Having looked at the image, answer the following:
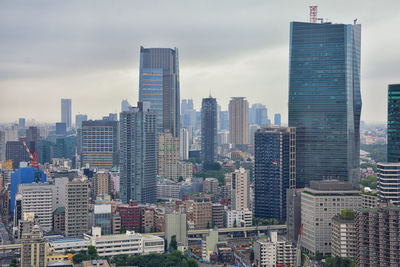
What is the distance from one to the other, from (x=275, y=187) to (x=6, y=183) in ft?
94.5

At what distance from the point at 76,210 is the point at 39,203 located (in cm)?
566

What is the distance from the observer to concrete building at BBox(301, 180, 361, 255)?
122 ft

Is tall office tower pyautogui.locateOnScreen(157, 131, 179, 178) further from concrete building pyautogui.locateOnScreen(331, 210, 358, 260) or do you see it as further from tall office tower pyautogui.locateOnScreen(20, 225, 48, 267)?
tall office tower pyautogui.locateOnScreen(20, 225, 48, 267)

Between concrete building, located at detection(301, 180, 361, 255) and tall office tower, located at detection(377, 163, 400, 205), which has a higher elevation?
tall office tower, located at detection(377, 163, 400, 205)

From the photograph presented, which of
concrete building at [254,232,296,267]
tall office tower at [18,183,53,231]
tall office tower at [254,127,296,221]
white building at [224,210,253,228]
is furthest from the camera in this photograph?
tall office tower at [254,127,296,221]

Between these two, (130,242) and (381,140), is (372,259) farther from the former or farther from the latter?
(381,140)

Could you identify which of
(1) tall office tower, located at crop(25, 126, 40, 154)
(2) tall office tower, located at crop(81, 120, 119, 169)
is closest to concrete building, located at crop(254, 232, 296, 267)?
(2) tall office tower, located at crop(81, 120, 119, 169)

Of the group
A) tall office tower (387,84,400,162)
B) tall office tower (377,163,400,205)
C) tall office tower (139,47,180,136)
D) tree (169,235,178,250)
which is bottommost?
tree (169,235,178,250)

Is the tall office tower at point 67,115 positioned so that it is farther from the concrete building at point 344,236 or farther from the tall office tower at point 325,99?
the concrete building at point 344,236

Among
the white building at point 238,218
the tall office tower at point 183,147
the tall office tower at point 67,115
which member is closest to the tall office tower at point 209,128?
the tall office tower at point 183,147

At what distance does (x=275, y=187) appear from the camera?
168 ft

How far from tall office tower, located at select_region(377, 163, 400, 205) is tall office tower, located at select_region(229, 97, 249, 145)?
95.4 m

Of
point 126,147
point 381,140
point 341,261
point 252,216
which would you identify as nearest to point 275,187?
point 252,216

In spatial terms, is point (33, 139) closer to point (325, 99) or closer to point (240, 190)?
point (240, 190)
